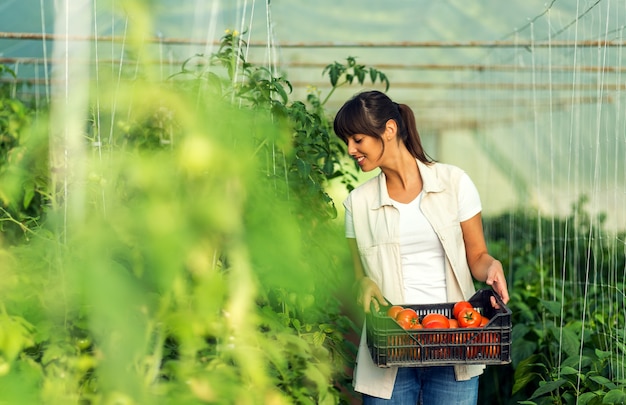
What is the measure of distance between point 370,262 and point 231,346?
1429 mm

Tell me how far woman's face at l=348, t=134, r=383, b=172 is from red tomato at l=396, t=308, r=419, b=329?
0.49 metres

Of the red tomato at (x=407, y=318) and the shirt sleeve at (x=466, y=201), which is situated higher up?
the shirt sleeve at (x=466, y=201)

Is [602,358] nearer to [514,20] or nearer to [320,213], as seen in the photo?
[320,213]

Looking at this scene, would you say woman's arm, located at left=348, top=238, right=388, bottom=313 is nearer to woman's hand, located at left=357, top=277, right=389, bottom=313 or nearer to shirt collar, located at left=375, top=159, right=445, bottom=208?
woman's hand, located at left=357, top=277, right=389, bottom=313

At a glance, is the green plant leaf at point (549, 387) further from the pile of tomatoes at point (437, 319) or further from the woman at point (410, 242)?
the pile of tomatoes at point (437, 319)

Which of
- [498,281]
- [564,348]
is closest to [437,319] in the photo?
[498,281]

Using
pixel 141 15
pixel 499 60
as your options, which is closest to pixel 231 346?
pixel 141 15

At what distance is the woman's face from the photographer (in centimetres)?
258

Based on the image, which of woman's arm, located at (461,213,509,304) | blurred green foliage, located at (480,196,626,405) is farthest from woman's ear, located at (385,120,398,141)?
blurred green foliage, located at (480,196,626,405)

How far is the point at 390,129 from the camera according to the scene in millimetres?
2621

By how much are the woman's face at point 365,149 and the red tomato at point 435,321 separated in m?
0.51

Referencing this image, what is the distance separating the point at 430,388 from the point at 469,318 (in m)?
0.37

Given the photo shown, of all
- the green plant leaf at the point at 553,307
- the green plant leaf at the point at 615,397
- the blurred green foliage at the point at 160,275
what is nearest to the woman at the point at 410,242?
the green plant leaf at the point at 615,397

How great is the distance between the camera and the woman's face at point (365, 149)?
8.45 ft
